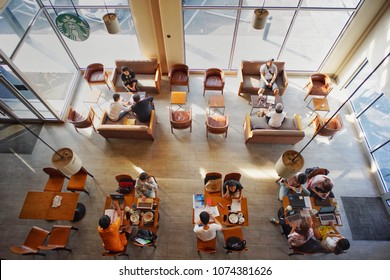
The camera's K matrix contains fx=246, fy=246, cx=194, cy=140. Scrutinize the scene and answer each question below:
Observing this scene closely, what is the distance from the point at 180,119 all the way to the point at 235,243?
3.42 m

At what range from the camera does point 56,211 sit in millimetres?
4871

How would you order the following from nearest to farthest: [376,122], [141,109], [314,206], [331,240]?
1. [331,240]
2. [314,206]
3. [141,109]
4. [376,122]

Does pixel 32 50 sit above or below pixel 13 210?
above

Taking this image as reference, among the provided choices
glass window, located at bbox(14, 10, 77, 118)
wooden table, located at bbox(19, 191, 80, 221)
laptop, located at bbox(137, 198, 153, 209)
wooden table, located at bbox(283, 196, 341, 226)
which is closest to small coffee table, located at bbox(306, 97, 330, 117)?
wooden table, located at bbox(283, 196, 341, 226)

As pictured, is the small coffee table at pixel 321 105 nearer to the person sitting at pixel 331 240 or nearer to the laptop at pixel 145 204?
the person sitting at pixel 331 240

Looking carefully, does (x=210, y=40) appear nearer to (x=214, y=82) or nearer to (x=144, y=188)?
(x=214, y=82)

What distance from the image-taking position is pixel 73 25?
4.76m

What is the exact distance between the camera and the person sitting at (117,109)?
6.22 meters

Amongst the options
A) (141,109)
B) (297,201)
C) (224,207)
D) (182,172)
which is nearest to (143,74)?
(141,109)

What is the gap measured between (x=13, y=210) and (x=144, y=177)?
11.2ft

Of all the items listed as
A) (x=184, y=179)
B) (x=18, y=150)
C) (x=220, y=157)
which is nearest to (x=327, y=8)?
(x=220, y=157)

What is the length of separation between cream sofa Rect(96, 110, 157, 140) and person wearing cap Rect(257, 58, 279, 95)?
3314 mm
